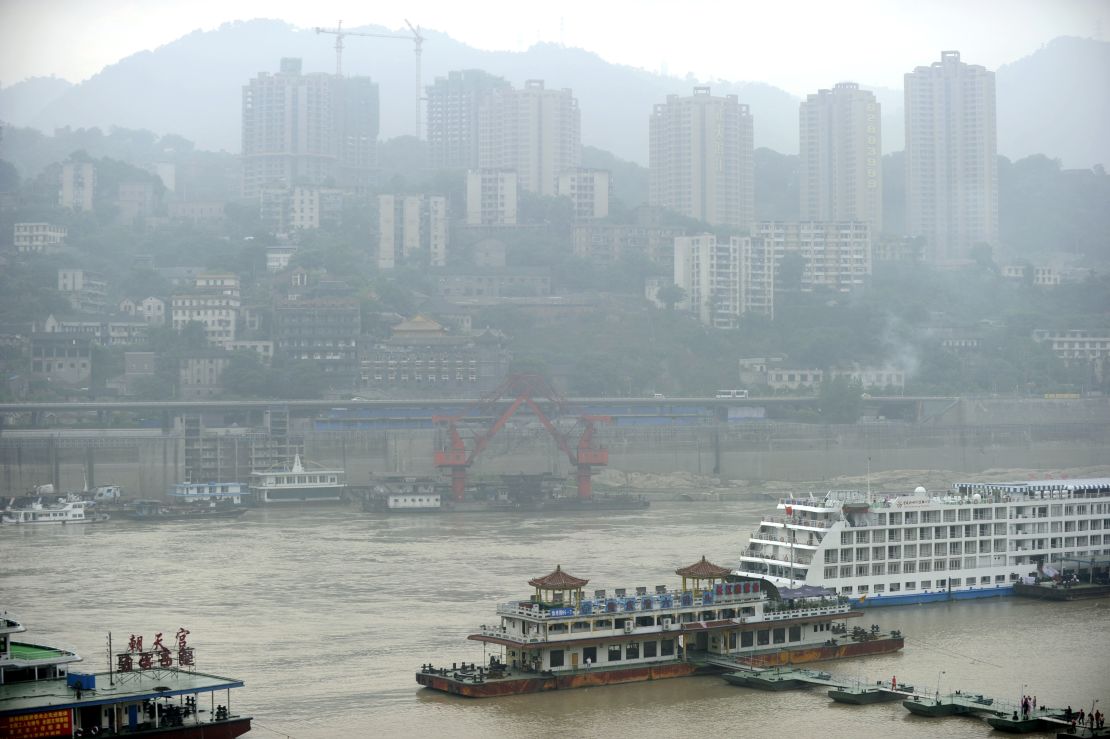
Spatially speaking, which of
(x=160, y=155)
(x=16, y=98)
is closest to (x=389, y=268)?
(x=160, y=155)

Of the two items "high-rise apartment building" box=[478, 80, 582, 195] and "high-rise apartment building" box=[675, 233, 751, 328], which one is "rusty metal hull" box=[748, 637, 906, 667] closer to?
"high-rise apartment building" box=[675, 233, 751, 328]

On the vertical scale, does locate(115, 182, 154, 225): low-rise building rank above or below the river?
above

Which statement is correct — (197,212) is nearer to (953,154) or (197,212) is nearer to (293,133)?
(293,133)

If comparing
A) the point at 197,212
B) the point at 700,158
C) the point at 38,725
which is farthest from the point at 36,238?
the point at 38,725

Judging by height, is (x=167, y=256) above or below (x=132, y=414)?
above

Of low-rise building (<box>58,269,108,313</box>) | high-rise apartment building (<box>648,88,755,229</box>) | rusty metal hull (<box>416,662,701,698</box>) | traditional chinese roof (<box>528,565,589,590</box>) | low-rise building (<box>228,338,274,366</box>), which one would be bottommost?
rusty metal hull (<box>416,662,701,698</box>)

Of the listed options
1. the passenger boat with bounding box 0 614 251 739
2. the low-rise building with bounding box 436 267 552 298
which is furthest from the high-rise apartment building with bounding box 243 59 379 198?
the passenger boat with bounding box 0 614 251 739

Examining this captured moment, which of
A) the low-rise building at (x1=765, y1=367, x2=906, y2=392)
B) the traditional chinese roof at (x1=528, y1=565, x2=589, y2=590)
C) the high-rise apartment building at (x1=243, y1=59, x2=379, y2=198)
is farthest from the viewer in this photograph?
the high-rise apartment building at (x1=243, y1=59, x2=379, y2=198)

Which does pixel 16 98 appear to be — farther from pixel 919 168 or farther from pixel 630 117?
pixel 919 168
